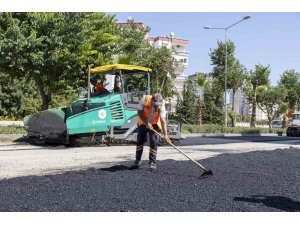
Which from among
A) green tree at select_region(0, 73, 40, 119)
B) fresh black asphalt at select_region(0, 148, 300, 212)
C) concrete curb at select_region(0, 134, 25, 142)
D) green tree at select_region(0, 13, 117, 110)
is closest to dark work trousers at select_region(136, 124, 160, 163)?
fresh black asphalt at select_region(0, 148, 300, 212)

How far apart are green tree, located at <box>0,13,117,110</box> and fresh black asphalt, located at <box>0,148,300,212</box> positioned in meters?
8.63

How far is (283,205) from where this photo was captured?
469 cm

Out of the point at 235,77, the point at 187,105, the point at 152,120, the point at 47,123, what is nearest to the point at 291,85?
the point at 235,77

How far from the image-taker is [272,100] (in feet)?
→ 117

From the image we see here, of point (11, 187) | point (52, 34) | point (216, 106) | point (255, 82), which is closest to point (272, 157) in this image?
point (11, 187)

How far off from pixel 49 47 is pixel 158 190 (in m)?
11.1

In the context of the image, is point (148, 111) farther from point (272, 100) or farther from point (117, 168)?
point (272, 100)

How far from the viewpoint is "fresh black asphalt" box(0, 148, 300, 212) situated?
14.7 ft

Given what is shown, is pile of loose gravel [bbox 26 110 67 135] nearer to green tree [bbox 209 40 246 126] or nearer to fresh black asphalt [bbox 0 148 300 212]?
fresh black asphalt [bbox 0 148 300 212]

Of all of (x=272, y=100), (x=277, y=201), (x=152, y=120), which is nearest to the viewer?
(x=277, y=201)

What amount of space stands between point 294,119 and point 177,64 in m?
10.3

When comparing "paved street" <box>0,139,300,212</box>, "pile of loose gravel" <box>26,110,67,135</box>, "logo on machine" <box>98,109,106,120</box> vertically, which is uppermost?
"logo on machine" <box>98,109,106,120</box>

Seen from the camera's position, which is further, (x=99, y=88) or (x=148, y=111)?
(x=99, y=88)

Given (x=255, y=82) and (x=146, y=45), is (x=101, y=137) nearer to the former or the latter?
(x=146, y=45)
